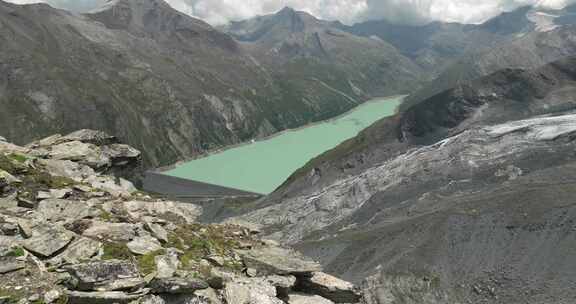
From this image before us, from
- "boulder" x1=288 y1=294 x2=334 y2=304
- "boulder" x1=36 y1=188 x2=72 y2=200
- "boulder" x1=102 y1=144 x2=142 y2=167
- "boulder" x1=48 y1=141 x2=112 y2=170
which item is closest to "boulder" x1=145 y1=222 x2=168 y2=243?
"boulder" x1=36 y1=188 x2=72 y2=200

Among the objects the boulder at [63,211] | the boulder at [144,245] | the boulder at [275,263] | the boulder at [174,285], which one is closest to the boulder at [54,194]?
the boulder at [63,211]

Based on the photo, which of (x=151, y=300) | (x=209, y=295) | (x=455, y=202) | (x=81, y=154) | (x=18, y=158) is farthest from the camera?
(x=455, y=202)

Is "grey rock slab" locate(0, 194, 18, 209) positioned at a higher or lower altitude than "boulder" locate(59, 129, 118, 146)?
lower

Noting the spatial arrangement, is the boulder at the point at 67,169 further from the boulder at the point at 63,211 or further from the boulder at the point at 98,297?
the boulder at the point at 98,297

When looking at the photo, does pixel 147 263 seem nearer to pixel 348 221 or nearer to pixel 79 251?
pixel 79 251

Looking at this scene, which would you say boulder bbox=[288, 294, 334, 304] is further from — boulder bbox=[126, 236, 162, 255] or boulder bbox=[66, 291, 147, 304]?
boulder bbox=[66, 291, 147, 304]

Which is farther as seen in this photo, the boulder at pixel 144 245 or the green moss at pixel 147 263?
the boulder at pixel 144 245

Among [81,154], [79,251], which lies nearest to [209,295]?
[79,251]
